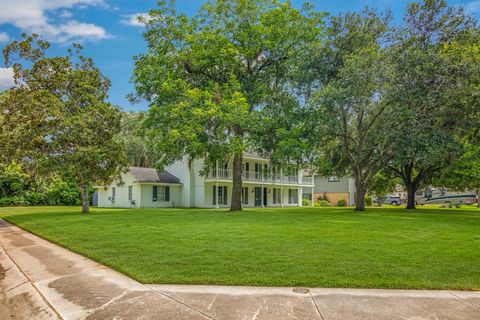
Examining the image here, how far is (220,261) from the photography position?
6.75m

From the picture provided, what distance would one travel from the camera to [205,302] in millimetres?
4707

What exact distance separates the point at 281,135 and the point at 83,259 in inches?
552

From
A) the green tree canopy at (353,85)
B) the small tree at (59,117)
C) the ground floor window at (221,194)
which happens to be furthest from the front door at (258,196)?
the small tree at (59,117)

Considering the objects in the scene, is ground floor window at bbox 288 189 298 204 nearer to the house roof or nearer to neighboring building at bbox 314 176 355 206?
neighboring building at bbox 314 176 355 206

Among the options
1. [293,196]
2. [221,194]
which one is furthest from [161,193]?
[293,196]

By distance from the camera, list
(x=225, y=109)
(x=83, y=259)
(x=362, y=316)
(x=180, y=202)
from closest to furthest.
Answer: (x=362, y=316)
(x=83, y=259)
(x=225, y=109)
(x=180, y=202)

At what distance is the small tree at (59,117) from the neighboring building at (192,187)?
33.2 ft

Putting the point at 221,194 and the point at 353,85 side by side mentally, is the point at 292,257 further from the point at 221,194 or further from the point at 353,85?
the point at 221,194

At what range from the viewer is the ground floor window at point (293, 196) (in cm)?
4088

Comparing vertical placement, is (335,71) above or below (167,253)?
above

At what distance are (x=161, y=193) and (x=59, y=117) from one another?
573 inches

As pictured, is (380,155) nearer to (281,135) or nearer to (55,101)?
(281,135)

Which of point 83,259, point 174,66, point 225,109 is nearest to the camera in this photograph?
point 83,259

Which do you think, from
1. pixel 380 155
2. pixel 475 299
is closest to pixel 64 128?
pixel 380 155
